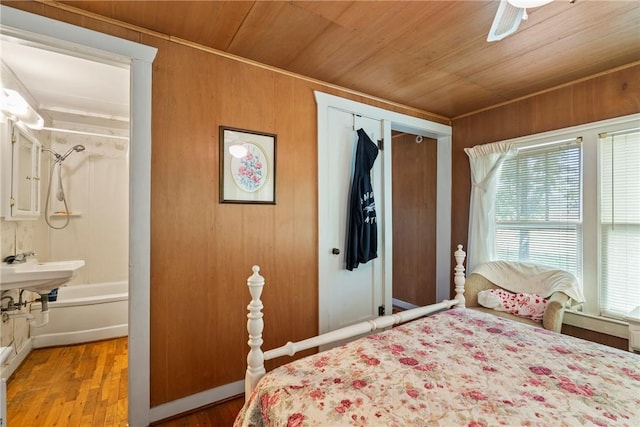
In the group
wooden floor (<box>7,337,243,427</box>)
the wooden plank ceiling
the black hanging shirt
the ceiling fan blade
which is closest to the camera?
the ceiling fan blade

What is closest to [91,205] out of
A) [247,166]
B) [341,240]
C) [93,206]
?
[93,206]

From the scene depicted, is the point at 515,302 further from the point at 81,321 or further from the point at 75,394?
the point at 81,321

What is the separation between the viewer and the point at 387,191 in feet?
9.91

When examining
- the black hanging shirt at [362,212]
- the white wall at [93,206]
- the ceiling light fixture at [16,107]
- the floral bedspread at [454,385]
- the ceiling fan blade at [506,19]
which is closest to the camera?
the floral bedspread at [454,385]

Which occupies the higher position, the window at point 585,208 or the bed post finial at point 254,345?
the window at point 585,208

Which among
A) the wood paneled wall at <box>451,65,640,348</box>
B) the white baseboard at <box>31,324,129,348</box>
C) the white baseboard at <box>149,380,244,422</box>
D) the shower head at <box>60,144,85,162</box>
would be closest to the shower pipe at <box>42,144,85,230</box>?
the shower head at <box>60,144,85,162</box>

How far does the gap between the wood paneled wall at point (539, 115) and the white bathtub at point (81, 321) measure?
3705mm

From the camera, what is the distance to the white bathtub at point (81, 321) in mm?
2934

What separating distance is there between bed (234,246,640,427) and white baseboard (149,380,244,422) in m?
0.94

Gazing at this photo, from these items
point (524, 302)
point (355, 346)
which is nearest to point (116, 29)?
point (355, 346)

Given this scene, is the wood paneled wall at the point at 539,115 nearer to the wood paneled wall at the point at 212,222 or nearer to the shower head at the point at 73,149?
the wood paneled wall at the point at 212,222

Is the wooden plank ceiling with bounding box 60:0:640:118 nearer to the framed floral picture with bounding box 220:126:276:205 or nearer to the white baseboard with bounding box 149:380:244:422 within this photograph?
the framed floral picture with bounding box 220:126:276:205

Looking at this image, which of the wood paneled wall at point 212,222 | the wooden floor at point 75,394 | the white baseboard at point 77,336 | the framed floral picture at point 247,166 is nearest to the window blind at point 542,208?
the wood paneled wall at point 212,222

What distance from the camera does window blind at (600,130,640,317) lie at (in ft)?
7.41
